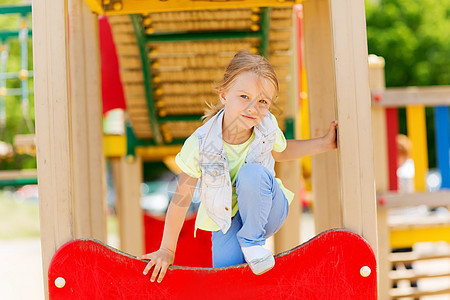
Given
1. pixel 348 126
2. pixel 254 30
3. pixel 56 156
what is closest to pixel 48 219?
pixel 56 156

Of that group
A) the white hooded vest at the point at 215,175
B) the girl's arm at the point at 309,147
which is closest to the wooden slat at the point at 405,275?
the girl's arm at the point at 309,147

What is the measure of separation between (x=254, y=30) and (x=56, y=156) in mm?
2230

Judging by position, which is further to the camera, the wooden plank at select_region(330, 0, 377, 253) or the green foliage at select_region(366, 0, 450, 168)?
the green foliage at select_region(366, 0, 450, 168)

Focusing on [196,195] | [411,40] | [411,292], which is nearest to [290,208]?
[411,292]

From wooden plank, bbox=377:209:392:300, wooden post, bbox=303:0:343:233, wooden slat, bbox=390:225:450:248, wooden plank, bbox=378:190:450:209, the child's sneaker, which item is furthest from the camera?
wooden slat, bbox=390:225:450:248

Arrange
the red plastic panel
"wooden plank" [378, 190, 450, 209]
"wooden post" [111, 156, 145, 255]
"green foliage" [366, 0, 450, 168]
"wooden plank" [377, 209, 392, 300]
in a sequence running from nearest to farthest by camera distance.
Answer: "wooden plank" [378, 190, 450, 209], "wooden plank" [377, 209, 392, 300], the red plastic panel, "wooden post" [111, 156, 145, 255], "green foliage" [366, 0, 450, 168]

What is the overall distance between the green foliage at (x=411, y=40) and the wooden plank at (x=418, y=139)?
21.1m

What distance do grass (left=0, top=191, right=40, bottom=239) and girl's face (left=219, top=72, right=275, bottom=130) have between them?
44.0 feet

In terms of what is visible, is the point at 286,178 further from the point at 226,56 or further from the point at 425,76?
the point at 425,76

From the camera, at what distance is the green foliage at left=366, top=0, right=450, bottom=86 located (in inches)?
973

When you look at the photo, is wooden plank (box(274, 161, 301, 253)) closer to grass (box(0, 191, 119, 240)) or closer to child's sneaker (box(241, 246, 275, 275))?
child's sneaker (box(241, 246, 275, 275))

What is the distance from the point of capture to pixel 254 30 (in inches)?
155

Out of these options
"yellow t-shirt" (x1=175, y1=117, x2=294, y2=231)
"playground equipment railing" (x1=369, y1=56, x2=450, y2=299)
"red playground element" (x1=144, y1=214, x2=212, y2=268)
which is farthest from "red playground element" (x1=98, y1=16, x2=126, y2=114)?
"yellow t-shirt" (x1=175, y1=117, x2=294, y2=231)

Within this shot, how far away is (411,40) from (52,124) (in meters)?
25.2
